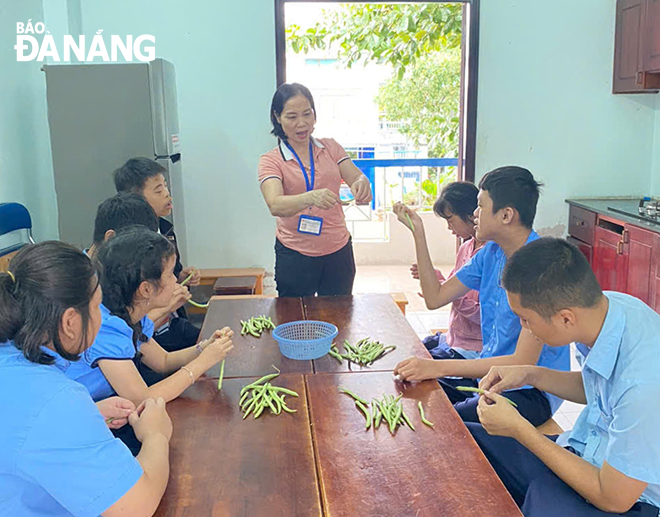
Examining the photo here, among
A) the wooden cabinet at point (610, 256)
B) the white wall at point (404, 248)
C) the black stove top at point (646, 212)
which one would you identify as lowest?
the white wall at point (404, 248)

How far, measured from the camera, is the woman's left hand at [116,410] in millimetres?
1489

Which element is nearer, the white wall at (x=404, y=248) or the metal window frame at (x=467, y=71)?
the metal window frame at (x=467, y=71)

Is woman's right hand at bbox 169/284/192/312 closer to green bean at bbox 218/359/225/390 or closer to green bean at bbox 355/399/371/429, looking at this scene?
green bean at bbox 218/359/225/390

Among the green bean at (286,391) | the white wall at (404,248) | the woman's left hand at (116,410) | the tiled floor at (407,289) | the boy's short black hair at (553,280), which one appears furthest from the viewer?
the white wall at (404,248)

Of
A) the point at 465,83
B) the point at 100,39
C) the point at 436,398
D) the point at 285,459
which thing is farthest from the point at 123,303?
the point at 465,83

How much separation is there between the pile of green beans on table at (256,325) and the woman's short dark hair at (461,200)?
2.87ft

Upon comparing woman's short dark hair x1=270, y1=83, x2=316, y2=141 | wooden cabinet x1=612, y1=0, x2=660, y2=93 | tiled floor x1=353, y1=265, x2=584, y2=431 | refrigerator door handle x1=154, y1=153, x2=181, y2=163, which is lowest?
tiled floor x1=353, y1=265, x2=584, y2=431

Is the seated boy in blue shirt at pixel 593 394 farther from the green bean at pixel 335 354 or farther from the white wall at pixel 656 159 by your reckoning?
the white wall at pixel 656 159

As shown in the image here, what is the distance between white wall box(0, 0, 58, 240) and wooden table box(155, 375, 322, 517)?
265 cm

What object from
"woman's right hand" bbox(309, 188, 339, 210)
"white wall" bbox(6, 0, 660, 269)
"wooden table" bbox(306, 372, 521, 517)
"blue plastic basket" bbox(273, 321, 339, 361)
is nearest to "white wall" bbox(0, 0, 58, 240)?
"white wall" bbox(6, 0, 660, 269)

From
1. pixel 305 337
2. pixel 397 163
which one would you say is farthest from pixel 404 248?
pixel 305 337

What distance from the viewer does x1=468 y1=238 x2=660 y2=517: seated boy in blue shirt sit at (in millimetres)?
1273

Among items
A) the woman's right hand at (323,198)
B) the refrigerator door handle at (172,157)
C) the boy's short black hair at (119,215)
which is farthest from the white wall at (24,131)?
the woman's right hand at (323,198)

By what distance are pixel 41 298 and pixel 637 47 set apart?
→ 4121mm
